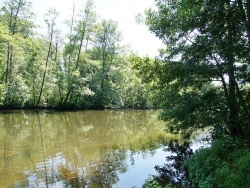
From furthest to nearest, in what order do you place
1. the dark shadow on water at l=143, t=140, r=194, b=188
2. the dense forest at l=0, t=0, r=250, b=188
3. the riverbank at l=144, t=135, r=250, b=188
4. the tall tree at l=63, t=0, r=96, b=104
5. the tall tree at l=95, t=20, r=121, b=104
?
the tall tree at l=95, t=20, r=121, b=104 → the tall tree at l=63, t=0, r=96, b=104 → the dark shadow on water at l=143, t=140, r=194, b=188 → the dense forest at l=0, t=0, r=250, b=188 → the riverbank at l=144, t=135, r=250, b=188

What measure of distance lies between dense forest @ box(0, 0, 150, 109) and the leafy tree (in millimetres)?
21918

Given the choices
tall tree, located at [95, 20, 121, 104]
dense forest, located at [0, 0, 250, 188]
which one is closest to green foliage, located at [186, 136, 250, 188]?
dense forest, located at [0, 0, 250, 188]

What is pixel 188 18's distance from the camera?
9398 mm

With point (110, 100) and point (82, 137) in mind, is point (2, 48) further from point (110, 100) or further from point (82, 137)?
point (82, 137)

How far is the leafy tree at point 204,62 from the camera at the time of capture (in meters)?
8.99

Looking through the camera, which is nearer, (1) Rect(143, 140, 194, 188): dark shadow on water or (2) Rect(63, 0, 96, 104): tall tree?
(1) Rect(143, 140, 194, 188): dark shadow on water

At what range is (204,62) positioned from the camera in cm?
959

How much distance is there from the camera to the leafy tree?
29.5 feet

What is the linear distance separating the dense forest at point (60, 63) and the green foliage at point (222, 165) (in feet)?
81.0

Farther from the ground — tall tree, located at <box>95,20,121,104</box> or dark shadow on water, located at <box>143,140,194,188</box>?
tall tree, located at <box>95,20,121,104</box>

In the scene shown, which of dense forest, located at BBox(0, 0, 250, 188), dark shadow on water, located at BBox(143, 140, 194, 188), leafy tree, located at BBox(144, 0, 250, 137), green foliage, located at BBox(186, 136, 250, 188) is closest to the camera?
green foliage, located at BBox(186, 136, 250, 188)

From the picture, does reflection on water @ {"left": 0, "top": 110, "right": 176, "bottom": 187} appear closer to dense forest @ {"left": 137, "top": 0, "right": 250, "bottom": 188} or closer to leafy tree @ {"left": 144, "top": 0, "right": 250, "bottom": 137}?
dense forest @ {"left": 137, "top": 0, "right": 250, "bottom": 188}

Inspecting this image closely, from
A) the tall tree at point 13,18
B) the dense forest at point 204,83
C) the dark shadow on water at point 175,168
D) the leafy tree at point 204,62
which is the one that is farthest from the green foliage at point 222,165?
the tall tree at point 13,18

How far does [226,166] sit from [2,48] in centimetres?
3277
